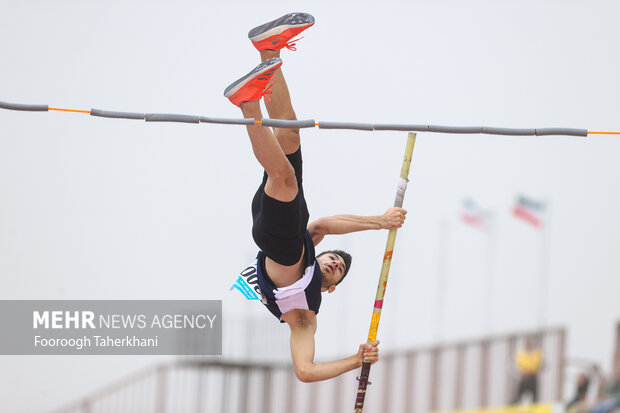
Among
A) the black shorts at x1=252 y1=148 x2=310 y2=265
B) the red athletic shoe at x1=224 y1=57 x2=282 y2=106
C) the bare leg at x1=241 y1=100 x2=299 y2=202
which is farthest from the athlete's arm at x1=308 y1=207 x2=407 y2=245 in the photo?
the red athletic shoe at x1=224 y1=57 x2=282 y2=106

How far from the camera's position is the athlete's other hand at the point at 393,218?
3533 mm

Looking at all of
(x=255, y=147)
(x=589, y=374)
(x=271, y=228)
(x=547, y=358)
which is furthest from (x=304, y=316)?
(x=547, y=358)

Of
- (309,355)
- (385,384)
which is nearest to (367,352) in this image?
(309,355)

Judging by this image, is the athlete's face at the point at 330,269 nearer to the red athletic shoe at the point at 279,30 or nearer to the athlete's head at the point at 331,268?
the athlete's head at the point at 331,268

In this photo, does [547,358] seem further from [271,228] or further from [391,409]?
[271,228]

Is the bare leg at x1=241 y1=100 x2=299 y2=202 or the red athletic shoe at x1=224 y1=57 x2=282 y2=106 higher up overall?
the red athletic shoe at x1=224 y1=57 x2=282 y2=106

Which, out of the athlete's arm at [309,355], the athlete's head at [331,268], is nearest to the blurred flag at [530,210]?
the athlete's head at [331,268]

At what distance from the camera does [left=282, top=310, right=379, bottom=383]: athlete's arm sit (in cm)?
343

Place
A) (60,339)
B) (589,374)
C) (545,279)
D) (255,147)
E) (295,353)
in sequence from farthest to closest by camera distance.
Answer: (545,279), (60,339), (589,374), (295,353), (255,147)

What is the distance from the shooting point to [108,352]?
403 inches

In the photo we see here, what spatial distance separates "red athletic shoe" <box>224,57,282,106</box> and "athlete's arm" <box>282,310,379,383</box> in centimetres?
107

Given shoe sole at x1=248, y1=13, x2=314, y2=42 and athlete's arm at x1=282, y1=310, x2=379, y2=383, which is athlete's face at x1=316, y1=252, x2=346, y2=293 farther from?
shoe sole at x1=248, y1=13, x2=314, y2=42

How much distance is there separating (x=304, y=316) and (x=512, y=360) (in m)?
7.62

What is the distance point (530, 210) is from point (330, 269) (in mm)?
7474
